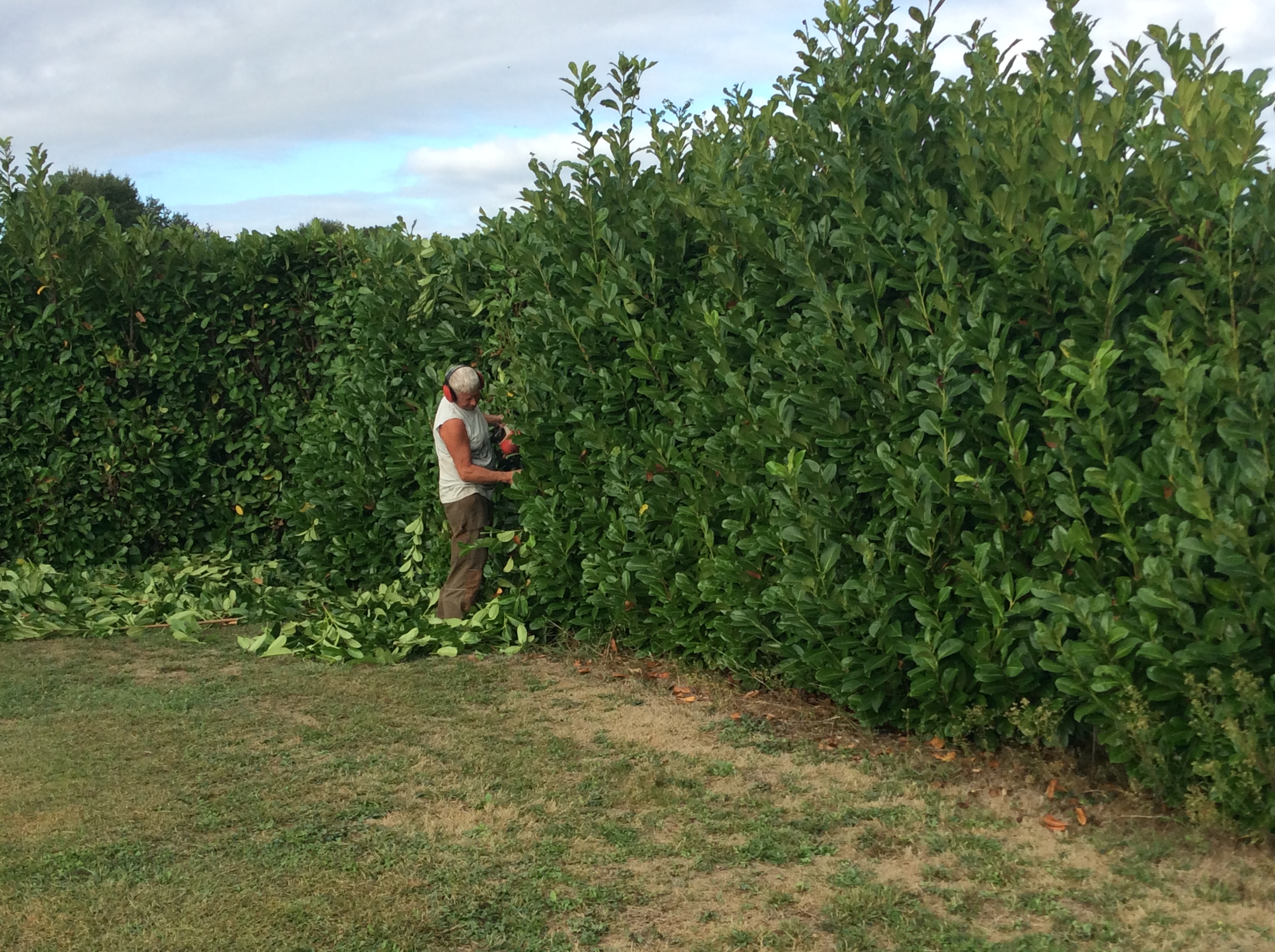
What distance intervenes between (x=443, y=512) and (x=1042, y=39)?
16.4 ft

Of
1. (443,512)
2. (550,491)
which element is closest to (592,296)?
(550,491)

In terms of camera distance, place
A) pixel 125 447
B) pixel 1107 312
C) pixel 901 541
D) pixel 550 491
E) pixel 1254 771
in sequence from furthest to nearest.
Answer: pixel 125 447
pixel 550 491
pixel 901 541
pixel 1107 312
pixel 1254 771

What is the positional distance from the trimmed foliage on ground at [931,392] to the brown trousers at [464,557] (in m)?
0.29

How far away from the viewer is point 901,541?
523cm

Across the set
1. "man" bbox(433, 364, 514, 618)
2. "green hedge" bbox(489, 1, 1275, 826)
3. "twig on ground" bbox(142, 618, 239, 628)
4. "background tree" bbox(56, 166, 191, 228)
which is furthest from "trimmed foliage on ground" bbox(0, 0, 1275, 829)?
"background tree" bbox(56, 166, 191, 228)

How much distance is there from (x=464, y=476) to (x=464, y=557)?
24.6 inches

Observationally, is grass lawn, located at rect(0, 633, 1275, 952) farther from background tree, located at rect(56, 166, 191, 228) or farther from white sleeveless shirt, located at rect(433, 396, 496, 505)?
background tree, located at rect(56, 166, 191, 228)

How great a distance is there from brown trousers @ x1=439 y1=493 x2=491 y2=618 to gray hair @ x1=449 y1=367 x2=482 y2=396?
27.5 inches

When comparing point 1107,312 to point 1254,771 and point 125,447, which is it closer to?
point 1254,771

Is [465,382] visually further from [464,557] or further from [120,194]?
[120,194]

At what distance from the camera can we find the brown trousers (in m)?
7.84

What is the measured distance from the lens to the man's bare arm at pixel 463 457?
7.61 meters

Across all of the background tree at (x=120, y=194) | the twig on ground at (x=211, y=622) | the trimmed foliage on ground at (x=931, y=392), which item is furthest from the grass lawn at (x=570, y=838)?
the background tree at (x=120, y=194)

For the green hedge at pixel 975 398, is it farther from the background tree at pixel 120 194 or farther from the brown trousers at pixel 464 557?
the background tree at pixel 120 194
